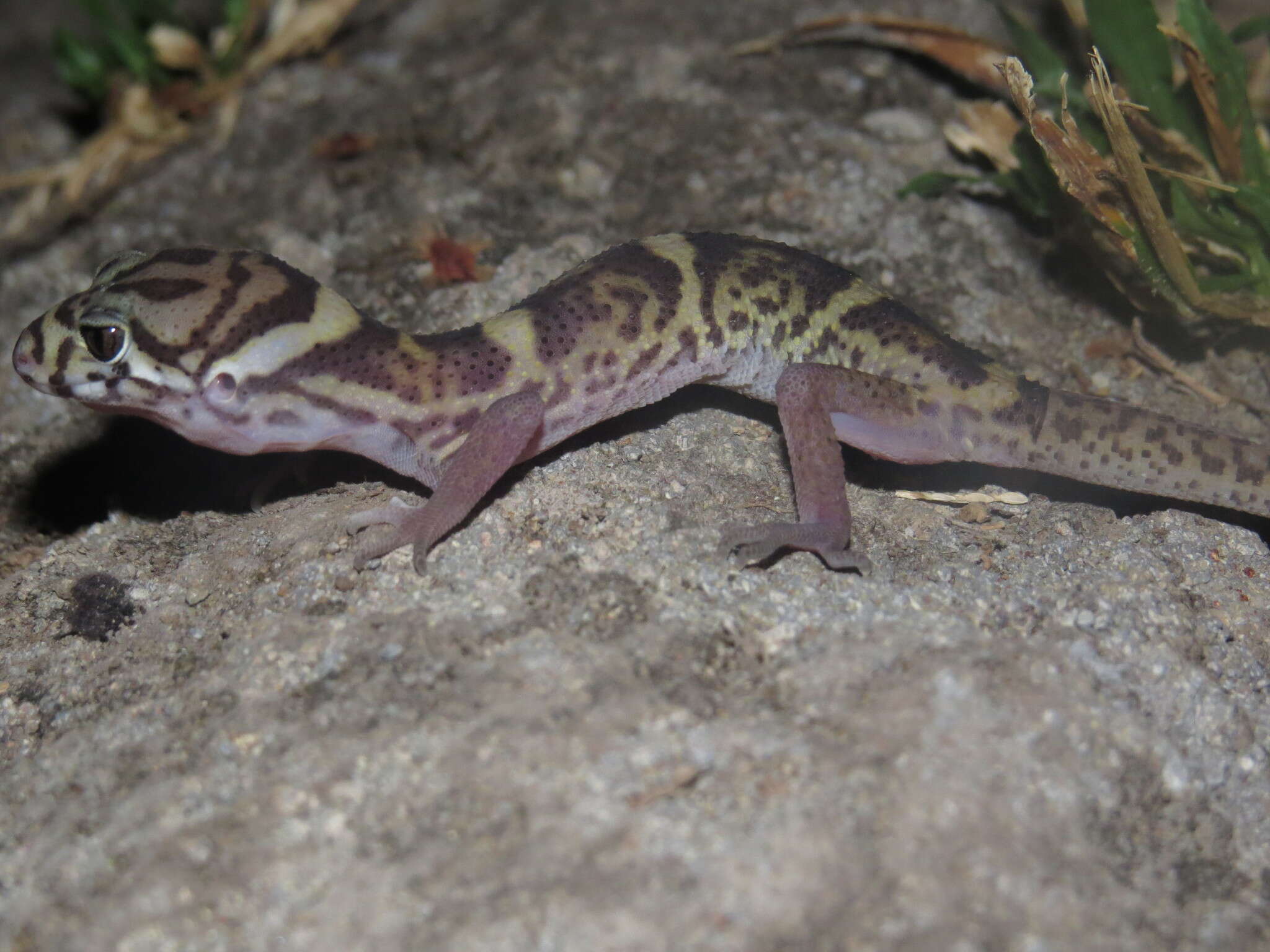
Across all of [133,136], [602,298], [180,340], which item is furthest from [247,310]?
[133,136]

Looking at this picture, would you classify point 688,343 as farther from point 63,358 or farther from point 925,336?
point 63,358

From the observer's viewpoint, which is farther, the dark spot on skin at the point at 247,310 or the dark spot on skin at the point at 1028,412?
the dark spot on skin at the point at 1028,412

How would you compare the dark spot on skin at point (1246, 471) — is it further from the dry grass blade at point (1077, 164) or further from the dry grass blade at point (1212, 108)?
the dry grass blade at point (1212, 108)

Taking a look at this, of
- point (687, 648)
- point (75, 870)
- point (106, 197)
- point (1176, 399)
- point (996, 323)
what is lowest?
point (1176, 399)

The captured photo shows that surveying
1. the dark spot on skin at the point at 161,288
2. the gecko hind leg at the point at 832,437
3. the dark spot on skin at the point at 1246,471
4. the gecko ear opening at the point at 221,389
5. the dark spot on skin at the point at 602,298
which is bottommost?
the dark spot on skin at the point at 1246,471

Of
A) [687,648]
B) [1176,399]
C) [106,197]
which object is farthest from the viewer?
[106,197]

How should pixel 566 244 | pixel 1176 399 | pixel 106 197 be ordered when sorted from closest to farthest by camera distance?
pixel 1176 399 < pixel 566 244 < pixel 106 197

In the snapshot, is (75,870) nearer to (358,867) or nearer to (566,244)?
(358,867)

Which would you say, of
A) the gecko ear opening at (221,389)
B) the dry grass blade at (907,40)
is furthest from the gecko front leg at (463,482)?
the dry grass blade at (907,40)

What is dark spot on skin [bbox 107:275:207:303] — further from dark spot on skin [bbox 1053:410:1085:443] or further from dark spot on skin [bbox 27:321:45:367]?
dark spot on skin [bbox 1053:410:1085:443]

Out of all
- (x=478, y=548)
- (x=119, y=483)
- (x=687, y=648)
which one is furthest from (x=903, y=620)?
(x=119, y=483)
